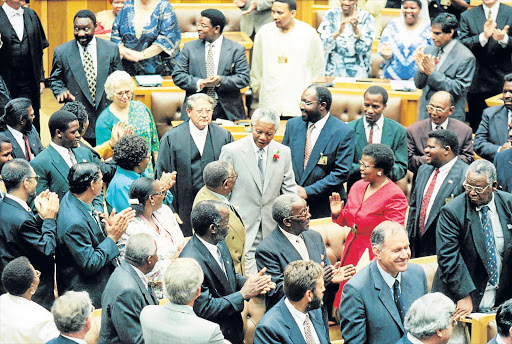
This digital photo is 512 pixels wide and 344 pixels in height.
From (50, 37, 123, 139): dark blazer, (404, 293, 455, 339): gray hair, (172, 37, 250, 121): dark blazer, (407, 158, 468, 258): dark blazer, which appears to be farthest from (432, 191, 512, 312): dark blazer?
(50, 37, 123, 139): dark blazer

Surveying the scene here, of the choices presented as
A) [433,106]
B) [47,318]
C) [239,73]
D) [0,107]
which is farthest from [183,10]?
[47,318]

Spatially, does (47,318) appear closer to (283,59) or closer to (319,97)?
(319,97)

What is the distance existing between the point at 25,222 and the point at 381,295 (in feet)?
6.27

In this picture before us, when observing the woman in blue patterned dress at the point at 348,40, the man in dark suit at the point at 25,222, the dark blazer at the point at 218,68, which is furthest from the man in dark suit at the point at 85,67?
the man in dark suit at the point at 25,222

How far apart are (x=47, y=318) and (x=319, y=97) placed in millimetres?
2832

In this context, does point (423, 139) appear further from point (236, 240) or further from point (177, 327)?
point (177, 327)

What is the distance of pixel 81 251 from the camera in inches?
195

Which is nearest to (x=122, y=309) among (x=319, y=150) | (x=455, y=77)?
(x=319, y=150)

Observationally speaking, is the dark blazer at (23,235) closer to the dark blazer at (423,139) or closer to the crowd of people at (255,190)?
the crowd of people at (255,190)

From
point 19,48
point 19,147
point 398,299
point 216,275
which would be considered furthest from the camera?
point 19,48

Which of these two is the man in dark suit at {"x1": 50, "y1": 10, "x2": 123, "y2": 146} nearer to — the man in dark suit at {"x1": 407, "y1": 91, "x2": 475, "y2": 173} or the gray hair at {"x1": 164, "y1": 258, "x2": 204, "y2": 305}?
the man in dark suit at {"x1": 407, "y1": 91, "x2": 475, "y2": 173}

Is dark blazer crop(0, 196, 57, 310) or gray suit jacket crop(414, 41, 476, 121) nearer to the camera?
dark blazer crop(0, 196, 57, 310)

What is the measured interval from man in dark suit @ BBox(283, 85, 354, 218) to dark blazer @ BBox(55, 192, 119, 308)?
181 cm

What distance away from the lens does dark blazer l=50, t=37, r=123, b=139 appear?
744cm
